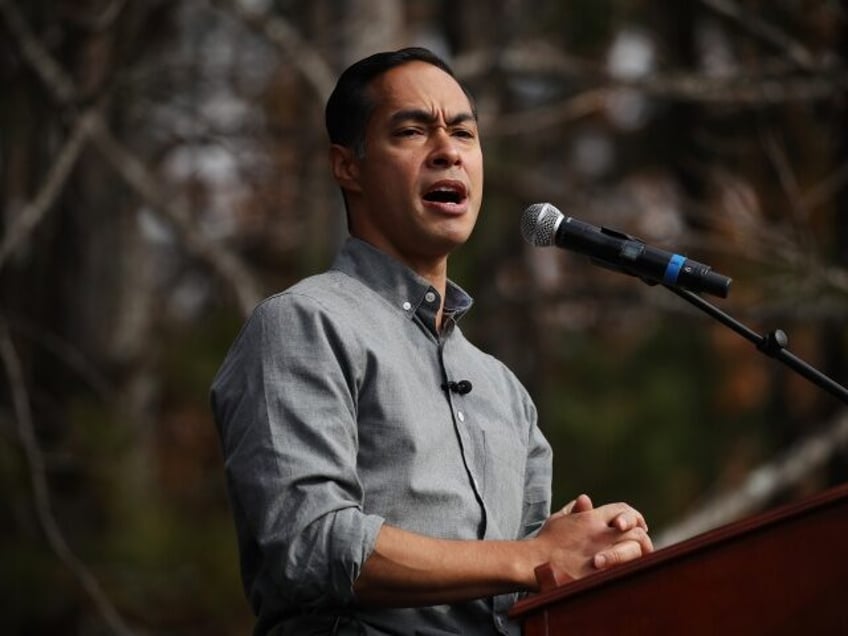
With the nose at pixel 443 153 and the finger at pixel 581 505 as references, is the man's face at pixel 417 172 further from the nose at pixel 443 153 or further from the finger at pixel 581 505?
the finger at pixel 581 505

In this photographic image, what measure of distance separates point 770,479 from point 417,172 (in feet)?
15.6

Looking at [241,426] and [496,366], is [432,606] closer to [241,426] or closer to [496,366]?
[241,426]

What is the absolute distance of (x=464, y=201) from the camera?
9.70 feet

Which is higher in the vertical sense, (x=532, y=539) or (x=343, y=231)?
(x=343, y=231)

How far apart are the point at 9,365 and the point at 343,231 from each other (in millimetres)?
2337

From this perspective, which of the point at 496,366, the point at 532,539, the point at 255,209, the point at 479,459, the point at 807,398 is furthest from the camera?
the point at 255,209

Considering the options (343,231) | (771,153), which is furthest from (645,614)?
(343,231)

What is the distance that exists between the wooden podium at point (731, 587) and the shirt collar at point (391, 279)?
62 cm

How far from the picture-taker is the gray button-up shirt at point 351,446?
8.35 ft

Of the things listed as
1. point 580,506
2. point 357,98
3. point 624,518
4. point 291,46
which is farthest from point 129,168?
point 624,518

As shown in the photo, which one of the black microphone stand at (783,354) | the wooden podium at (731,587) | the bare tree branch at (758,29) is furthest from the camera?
the bare tree branch at (758,29)

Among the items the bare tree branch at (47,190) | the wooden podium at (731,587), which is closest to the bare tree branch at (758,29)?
the bare tree branch at (47,190)

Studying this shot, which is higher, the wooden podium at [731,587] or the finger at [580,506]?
the finger at [580,506]

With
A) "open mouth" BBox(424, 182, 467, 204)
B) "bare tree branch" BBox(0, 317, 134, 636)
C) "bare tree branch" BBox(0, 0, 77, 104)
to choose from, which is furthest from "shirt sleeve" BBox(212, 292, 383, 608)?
"bare tree branch" BBox(0, 0, 77, 104)
